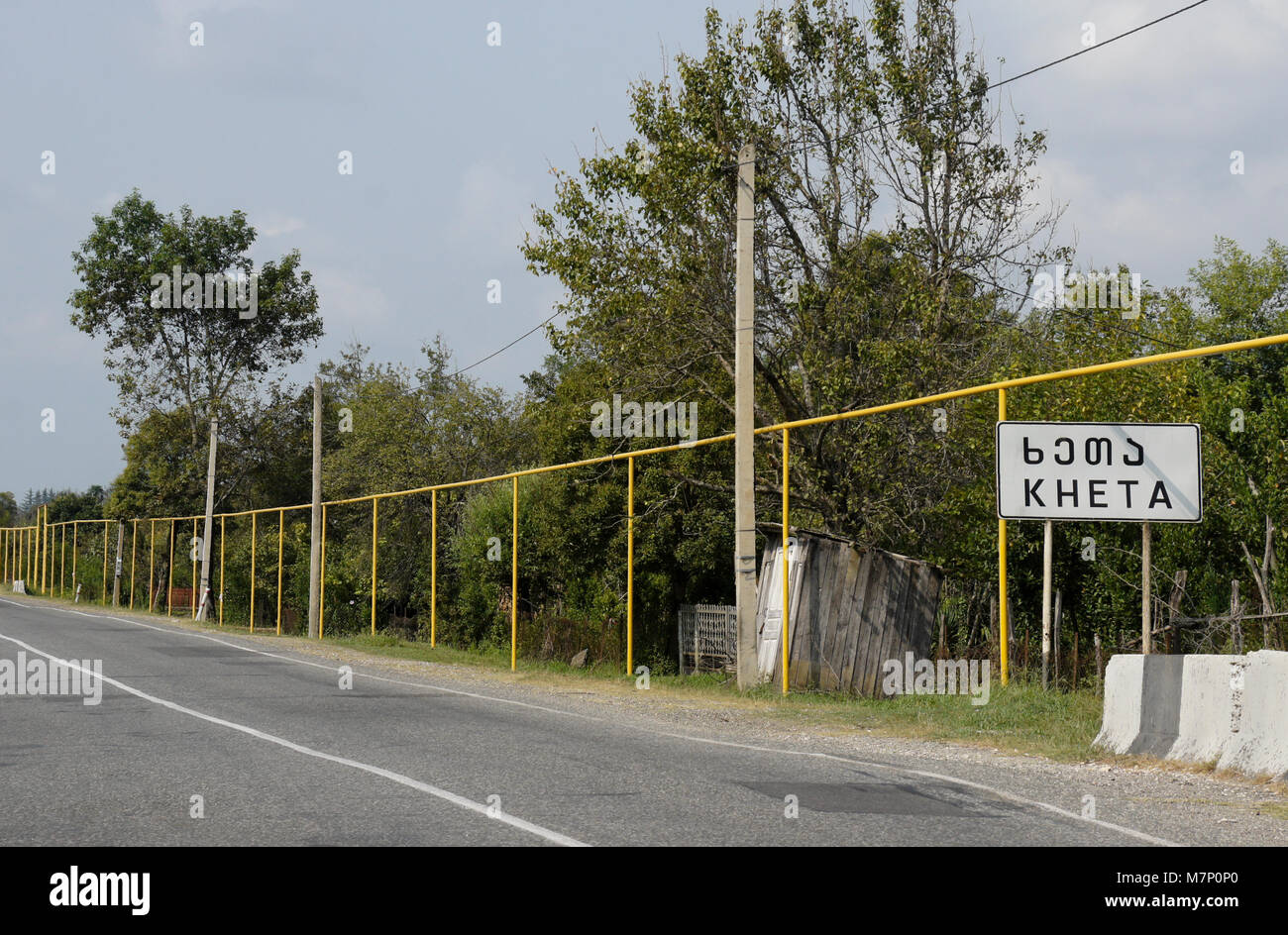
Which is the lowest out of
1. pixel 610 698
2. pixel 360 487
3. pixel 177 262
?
pixel 610 698

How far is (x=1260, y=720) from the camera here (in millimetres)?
8672

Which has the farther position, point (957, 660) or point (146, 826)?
point (957, 660)

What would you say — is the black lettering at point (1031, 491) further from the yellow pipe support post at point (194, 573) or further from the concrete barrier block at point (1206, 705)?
the yellow pipe support post at point (194, 573)

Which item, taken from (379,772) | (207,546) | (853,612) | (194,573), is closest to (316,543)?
(207,546)

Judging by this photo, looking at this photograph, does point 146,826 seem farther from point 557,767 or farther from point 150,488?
point 150,488

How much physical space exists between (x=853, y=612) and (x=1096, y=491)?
4758mm

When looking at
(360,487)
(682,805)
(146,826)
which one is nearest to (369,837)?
(146,826)

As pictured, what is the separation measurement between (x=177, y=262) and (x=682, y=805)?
47670 mm

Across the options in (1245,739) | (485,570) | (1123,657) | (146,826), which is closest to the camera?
(146,826)

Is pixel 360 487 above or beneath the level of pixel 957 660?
above

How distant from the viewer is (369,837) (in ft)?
21.2

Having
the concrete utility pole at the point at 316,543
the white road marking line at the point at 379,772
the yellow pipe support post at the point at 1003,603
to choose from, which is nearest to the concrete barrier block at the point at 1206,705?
the yellow pipe support post at the point at 1003,603

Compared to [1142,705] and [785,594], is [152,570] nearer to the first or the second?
[785,594]
